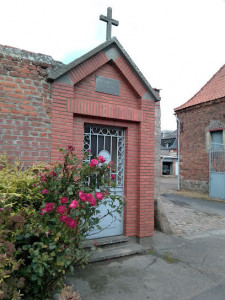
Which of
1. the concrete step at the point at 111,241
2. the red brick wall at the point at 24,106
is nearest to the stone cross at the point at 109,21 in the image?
the red brick wall at the point at 24,106

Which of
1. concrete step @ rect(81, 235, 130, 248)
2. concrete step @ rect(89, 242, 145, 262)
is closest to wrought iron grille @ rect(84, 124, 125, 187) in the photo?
concrete step @ rect(81, 235, 130, 248)

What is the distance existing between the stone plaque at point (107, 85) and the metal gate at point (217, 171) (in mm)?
9006

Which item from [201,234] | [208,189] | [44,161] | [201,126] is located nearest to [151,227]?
[201,234]

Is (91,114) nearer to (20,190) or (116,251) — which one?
(20,190)

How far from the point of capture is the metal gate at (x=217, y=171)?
1159cm

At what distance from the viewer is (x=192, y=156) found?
14555 millimetres

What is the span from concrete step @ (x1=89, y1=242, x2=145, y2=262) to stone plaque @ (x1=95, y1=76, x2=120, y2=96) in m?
2.99

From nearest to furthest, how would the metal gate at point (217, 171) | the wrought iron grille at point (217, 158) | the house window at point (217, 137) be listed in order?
the metal gate at point (217, 171) < the wrought iron grille at point (217, 158) < the house window at point (217, 137)

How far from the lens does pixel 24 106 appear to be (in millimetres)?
3818

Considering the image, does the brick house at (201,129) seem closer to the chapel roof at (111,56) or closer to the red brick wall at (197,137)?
the red brick wall at (197,137)

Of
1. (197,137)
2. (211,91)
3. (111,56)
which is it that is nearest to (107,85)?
(111,56)

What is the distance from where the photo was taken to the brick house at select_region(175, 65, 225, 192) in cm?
1299

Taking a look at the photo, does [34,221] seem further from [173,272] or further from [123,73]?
[123,73]

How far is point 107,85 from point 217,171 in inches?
375
